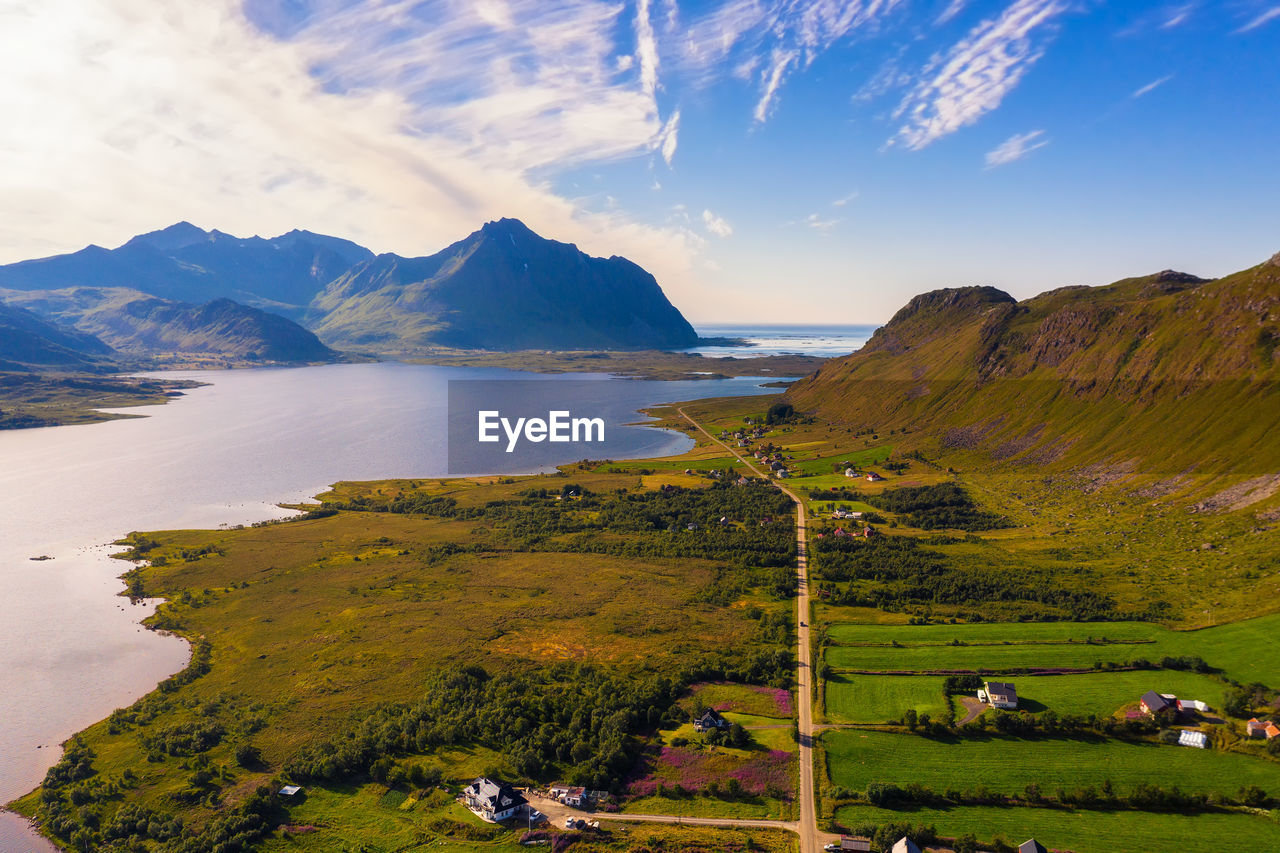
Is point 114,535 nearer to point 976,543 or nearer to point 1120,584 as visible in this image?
point 976,543

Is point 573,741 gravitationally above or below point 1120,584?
below

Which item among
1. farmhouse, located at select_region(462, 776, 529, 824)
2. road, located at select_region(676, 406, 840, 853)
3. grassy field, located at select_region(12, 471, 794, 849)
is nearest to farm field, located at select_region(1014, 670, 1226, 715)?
road, located at select_region(676, 406, 840, 853)

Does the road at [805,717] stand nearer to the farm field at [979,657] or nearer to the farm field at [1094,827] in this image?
the farm field at [1094,827]

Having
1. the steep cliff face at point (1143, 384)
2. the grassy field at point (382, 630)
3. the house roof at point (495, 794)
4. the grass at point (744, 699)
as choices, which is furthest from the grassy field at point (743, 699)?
the steep cliff face at point (1143, 384)

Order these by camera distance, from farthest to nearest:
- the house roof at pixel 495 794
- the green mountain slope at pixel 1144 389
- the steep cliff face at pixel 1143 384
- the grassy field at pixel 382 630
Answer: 1. the steep cliff face at pixel 1143 384
2. the green mountain slope at pixel 1144 389
3. the grassy field at pixel 382 630
4. the house roof at pixel 495 794

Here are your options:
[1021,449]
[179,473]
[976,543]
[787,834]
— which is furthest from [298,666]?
[1021,449]

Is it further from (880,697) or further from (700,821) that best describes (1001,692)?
(700,821)

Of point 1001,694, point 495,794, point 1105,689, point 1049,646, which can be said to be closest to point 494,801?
point 495,794

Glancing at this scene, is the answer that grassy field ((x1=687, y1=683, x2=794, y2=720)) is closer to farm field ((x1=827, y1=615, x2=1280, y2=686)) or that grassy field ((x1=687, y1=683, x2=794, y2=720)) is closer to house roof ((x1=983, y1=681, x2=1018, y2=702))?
farm field ((x1=827, y1=615, x2=1280, y2=686))
